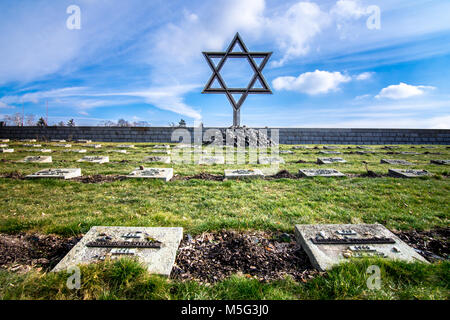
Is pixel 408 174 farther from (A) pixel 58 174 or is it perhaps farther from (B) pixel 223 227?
(A) pixel 58 174

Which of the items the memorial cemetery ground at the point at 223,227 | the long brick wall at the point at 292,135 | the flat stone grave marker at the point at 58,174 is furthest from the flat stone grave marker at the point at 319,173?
the long brick wall at the point at 292,135

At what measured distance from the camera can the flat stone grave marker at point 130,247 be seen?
1.74m

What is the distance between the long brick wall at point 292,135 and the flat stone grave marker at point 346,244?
14475mm

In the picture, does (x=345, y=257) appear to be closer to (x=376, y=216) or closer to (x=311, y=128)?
(x=376, y=216)

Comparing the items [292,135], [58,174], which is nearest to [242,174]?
[58,174]

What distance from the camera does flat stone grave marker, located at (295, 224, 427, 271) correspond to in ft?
6.08

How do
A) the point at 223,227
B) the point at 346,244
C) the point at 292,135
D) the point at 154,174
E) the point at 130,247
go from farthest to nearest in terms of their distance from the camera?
the point at 292,135
the point at 154,174
the point at 223,227
the point at 346,244
the point at 130,247

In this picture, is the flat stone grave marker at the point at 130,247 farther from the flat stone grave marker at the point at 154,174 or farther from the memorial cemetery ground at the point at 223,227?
the flat stone grave marker at the point at 154,174

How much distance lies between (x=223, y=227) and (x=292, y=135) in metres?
14.8

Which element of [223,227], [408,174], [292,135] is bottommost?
[223,227]

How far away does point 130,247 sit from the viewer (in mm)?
1940

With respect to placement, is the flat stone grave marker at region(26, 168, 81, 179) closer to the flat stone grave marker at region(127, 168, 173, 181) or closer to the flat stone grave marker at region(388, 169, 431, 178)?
the flat stone grave marker at region(127, 168, 173, 181)

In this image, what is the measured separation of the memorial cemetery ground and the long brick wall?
1140 centimetres

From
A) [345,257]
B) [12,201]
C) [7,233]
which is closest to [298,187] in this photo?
[345,257]
